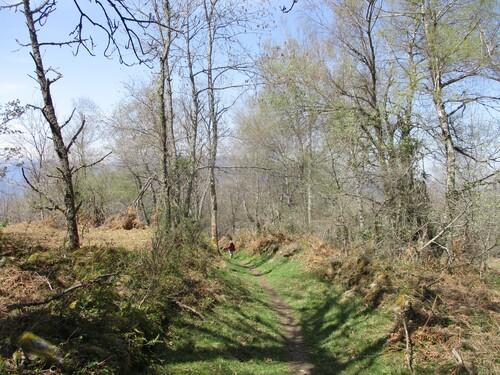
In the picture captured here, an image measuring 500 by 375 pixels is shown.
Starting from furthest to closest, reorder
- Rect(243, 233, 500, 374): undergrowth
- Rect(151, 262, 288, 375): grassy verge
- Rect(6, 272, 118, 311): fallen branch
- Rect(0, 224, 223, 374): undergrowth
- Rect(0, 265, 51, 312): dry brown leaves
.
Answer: Rect(243, 233, 500, 374): undergrowth, Rect(151, 262, 288, 375): grassy verge, Rect(0, 265, 51, 312): dry brown leaves, Rect(6, 272, 118, 311): fallen branch, Rect(0, 224, 223, 374): undergrowth

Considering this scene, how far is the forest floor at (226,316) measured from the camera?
5223mm

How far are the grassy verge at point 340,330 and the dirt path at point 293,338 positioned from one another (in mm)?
168

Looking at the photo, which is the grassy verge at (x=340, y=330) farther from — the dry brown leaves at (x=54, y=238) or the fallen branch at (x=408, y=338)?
the dry brown leaves at (x=54, y=238)

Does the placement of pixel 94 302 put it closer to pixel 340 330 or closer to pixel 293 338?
pixel 293 338

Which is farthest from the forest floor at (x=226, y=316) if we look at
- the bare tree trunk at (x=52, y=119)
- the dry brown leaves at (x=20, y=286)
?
the bare tree trunk at (x=52, y=119)

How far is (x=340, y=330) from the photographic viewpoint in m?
9.41

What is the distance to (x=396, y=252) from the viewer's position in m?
12.2

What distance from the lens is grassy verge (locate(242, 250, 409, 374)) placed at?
7605 mm

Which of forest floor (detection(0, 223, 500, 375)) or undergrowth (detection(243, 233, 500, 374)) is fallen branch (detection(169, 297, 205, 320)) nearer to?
forest floor (detection(0, 223, 500, 375))

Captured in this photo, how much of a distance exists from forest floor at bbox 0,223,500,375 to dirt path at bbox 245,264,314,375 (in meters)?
0.05

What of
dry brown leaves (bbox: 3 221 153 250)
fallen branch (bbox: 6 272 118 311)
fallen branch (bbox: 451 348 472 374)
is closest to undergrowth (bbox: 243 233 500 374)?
fallen branch (bbox: 451 348 472 374)

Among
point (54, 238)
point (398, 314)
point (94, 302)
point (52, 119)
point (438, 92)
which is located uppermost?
point (438, 92)

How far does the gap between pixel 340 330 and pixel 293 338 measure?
1.18m

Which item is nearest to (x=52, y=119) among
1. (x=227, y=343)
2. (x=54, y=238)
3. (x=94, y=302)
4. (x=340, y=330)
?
(x=54, y=238)
